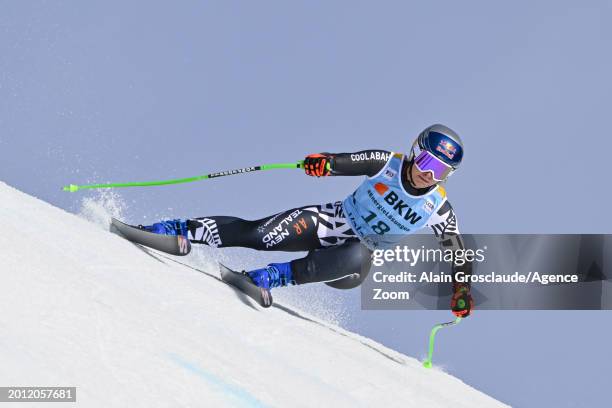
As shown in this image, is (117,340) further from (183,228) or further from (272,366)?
(183,228)

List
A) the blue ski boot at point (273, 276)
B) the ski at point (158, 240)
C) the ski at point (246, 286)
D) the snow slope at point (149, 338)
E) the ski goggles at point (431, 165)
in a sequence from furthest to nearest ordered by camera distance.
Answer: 1. the ski goggles at point (431, 165)
2. the blue ski boot at point (273, 276)
3. the ski at point (158, 240)
4. the ski at point (246, 286)
5. the snow slope at point (149, 338)

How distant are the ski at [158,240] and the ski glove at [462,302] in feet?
7.58

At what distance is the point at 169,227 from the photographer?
642 centimetres

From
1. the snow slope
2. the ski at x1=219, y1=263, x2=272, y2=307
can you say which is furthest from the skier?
the snow slope

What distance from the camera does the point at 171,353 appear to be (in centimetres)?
343

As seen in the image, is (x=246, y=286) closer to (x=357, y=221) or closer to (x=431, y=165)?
(x=357, y=221)

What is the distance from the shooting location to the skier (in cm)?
637

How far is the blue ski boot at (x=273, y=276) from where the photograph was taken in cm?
626

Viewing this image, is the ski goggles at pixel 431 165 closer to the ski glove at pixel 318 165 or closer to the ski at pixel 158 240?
the ski glove at pixel 318 165

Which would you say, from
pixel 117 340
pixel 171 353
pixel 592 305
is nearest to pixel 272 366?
pixel 171 353

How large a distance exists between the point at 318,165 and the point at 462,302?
1.68 metres

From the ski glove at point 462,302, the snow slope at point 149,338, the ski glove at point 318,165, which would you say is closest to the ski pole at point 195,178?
the ski glove at point 318,165

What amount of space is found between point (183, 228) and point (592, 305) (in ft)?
22.0

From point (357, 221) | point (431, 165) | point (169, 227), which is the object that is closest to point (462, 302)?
point (357, 221)
